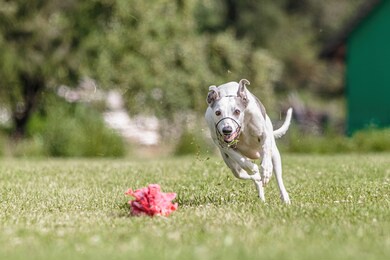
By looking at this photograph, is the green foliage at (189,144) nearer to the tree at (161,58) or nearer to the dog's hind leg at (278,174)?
the tree at (161,58)

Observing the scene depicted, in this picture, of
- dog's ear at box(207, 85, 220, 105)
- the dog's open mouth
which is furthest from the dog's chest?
dog's ear at box(207, 85, 220, 105)

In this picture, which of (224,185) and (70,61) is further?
(70,61)

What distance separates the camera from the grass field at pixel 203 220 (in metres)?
6.34

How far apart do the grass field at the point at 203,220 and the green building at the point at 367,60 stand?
19.6 meters

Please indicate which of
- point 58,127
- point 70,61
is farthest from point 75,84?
point 58,127

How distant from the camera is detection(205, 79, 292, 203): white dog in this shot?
351 inches

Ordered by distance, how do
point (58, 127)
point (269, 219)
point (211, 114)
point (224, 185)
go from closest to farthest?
point (269, 219) < point (211, 114) < point (224, 185) < point (58, 127)

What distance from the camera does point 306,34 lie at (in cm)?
6175

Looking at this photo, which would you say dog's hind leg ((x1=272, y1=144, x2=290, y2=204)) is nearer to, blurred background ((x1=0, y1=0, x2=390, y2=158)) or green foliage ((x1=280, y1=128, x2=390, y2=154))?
blurred background ((x1=0, y1=0, x2=390, y2=158))

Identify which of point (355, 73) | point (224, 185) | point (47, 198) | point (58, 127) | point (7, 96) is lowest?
point (47, 198)

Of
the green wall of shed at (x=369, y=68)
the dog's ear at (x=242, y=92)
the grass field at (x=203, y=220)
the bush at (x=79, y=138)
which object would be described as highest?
the green wall of shed at (x=369, y=68)

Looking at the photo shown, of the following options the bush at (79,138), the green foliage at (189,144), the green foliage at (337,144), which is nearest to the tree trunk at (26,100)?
the bush at (79,138)

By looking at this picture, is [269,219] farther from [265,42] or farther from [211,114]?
[265,42]

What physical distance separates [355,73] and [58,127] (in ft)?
47.6
